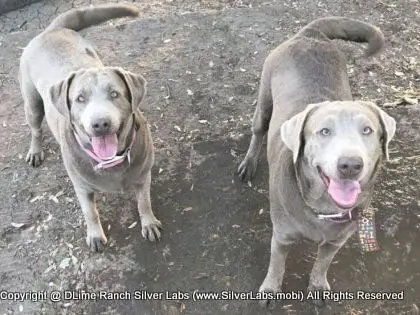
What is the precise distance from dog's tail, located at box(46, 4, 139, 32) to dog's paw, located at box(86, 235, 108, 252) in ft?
5.83

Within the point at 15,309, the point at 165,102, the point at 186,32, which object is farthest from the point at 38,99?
the point at 186,32

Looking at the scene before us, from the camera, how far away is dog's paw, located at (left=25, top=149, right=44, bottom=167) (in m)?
4.75

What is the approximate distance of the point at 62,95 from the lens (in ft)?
11.4

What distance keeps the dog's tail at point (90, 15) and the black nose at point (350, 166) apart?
262cm

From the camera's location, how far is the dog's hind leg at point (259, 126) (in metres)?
4.12

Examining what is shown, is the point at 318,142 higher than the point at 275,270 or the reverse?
higher

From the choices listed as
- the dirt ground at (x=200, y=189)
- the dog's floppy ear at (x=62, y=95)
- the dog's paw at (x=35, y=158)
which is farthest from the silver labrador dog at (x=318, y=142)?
the dog's paw at (x=35, y=158)

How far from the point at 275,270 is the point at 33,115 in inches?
95.1

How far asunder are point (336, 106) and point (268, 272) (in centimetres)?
142

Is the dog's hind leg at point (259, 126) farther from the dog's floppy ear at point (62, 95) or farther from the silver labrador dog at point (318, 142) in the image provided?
the dog's floppy ear at point (62, 95)

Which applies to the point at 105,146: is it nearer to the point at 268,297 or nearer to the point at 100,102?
the point at 100,102

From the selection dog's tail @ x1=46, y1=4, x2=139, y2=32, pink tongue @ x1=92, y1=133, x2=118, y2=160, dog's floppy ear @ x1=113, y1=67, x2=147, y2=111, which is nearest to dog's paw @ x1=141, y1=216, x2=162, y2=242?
pink tongue @ x1=92, y1=133, x2=118, y2=160

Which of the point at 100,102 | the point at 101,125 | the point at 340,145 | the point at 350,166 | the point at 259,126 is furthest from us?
the point at 259,126

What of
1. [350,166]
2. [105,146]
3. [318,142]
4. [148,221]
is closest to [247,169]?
[148,221]
